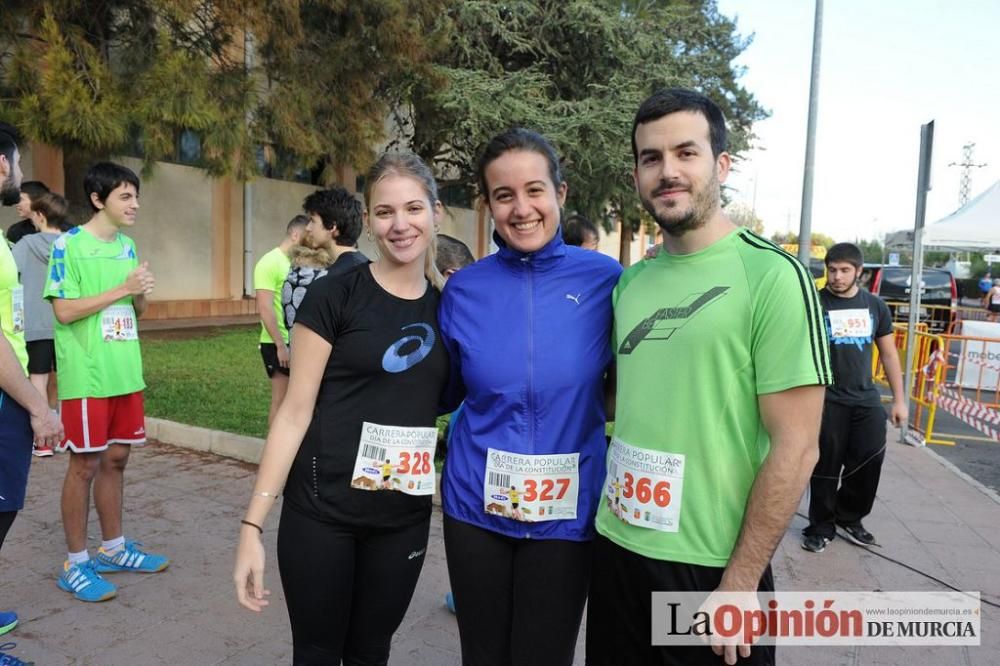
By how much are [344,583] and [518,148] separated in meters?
1.37

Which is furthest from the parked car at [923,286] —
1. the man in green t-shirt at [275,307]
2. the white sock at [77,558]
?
the white sock at [77,558]

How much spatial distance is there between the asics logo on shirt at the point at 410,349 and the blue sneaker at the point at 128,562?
256 cm

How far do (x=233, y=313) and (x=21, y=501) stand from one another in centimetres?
1457

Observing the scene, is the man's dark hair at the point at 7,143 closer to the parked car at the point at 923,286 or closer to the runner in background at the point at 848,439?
the runner in background at the point at 848,439

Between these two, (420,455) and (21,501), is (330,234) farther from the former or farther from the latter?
(420,455)

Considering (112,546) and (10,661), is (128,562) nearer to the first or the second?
(112,546)

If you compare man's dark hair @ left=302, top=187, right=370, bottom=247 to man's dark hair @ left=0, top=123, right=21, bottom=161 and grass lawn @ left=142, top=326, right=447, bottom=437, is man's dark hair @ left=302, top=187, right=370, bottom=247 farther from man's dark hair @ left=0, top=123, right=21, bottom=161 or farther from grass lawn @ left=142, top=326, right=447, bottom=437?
grass lawn @ left=142, top=326, right=447, bottom=437

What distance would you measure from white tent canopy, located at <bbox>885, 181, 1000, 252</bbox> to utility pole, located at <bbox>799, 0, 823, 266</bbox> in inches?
64.9

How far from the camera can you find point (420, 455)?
211cm

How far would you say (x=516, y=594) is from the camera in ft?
6.65

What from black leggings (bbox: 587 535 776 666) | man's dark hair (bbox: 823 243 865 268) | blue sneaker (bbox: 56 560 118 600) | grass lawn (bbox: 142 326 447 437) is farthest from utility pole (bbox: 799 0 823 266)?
blue sneaker (bbox: 56 560 118 600)

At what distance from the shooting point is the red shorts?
136 inches

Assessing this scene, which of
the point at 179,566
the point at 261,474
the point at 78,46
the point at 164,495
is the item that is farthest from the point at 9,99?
the point at 261,474

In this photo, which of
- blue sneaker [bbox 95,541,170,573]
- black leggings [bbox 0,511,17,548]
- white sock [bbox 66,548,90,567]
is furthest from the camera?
blue sneaker [bbox 95,541,170,573]
